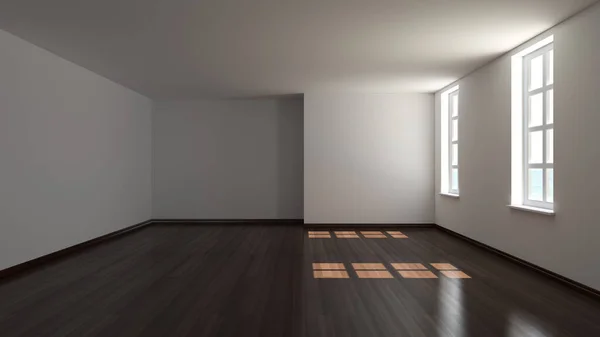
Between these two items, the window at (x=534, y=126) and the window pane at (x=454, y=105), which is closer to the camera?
the window at (x=534, y=126)

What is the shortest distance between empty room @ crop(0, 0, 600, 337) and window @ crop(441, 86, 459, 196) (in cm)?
4

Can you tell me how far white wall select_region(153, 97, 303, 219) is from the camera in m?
9.52

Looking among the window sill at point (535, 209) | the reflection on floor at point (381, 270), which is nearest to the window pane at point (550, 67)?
the window sill at point (535, 209)

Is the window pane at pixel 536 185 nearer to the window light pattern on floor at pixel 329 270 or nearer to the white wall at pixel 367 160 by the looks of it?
the window light pattern on floor at pixel 329 270

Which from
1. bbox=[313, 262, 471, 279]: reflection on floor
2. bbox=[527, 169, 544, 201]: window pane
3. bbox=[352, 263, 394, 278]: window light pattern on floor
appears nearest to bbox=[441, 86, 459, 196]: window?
bbox=[527, 169, 544, 201]: window pane

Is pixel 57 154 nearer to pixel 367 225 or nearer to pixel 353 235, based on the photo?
pixel 353 235

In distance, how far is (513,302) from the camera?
12.4 ft

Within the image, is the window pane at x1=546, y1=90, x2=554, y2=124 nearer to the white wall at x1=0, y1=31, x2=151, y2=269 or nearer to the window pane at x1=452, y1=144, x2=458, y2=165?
the window pane at x1=452, y1=144, x2=458, y2=165

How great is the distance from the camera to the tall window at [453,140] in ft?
26.2

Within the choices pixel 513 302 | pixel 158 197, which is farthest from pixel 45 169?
pixel 513 302

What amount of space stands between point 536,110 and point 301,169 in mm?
5179

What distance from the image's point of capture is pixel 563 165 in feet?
14.8

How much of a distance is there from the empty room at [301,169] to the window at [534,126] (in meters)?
0.03

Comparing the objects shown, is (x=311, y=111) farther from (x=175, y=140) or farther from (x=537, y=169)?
(x=537, y=169)
